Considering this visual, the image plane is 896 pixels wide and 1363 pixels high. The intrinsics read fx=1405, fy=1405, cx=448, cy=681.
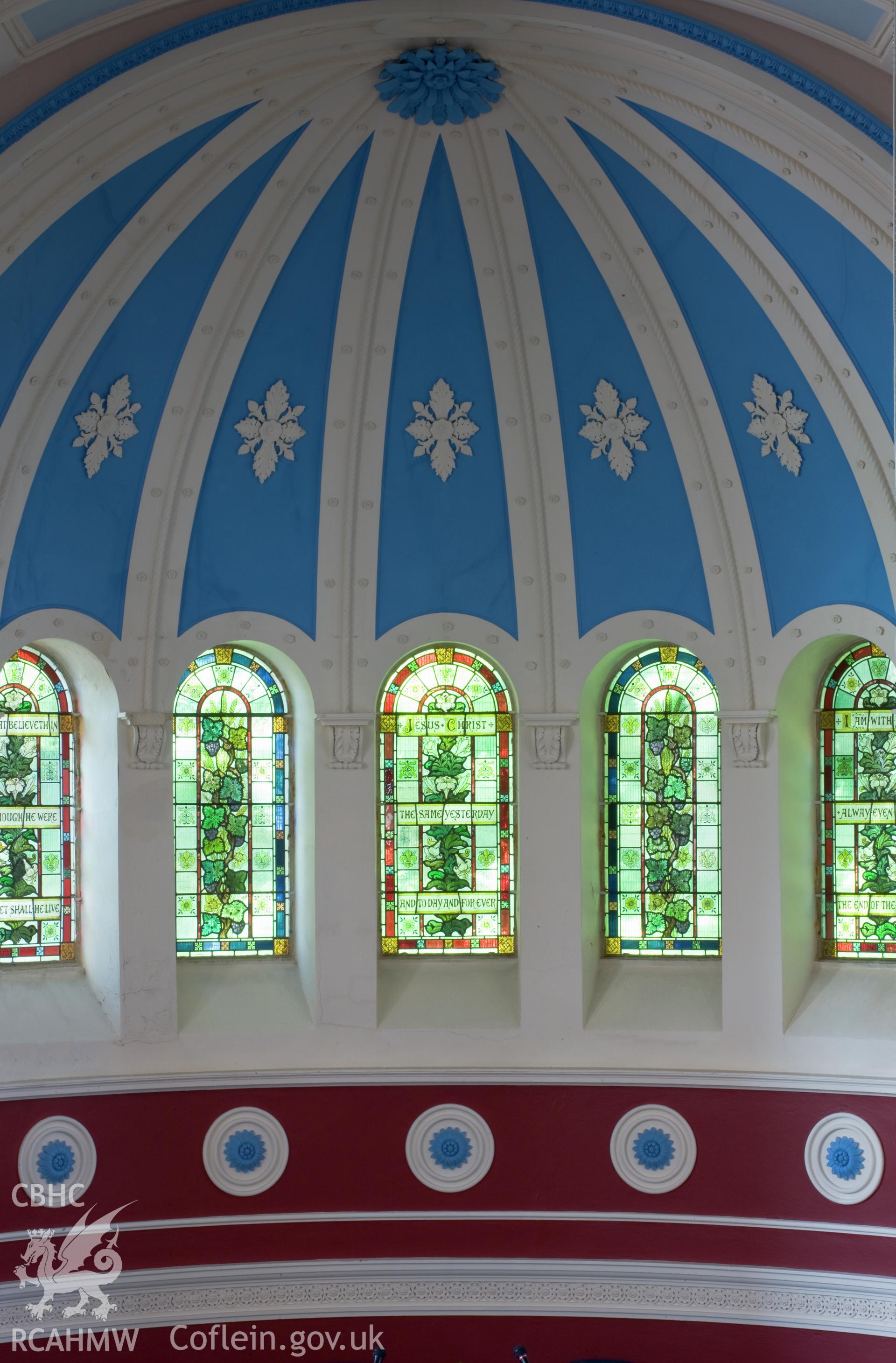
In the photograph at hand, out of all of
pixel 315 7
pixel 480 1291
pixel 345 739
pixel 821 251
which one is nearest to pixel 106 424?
pixel 345 739

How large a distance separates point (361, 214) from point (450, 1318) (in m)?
8.73

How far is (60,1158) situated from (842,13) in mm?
9835

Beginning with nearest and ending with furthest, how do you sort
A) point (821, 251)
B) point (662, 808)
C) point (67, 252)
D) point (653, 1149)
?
point (821, 251)
point (67, 252)
point (653, 1149)
point (662, 808)

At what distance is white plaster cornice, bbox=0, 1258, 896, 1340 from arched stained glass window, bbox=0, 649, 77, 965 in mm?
2844

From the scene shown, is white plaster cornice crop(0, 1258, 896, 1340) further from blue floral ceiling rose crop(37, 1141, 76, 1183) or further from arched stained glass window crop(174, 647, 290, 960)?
arched stained glass window crop(174, 647, 290, 960)

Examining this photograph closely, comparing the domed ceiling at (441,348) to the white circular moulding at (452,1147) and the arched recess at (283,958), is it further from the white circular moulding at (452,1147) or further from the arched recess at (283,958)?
the white circular moulding at (452,1147)

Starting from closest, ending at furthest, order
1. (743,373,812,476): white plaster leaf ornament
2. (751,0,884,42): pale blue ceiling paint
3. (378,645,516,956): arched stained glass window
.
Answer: (751,0,884,42): pale blue ceiling paint < (743,373,812,476): white plaster leaf ornament < (378,645,516,956): arched stained glass window

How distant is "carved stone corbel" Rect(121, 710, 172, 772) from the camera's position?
37.4 feet

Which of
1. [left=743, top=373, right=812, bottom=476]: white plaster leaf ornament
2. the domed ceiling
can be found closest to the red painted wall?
the domed ceiling

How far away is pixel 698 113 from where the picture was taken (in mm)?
9539

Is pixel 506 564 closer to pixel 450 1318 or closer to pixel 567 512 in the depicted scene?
pixel 567 512

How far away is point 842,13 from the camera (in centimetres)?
798

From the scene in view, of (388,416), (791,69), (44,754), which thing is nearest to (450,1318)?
(44,754)

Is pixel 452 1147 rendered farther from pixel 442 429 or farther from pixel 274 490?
pixel 442 429
